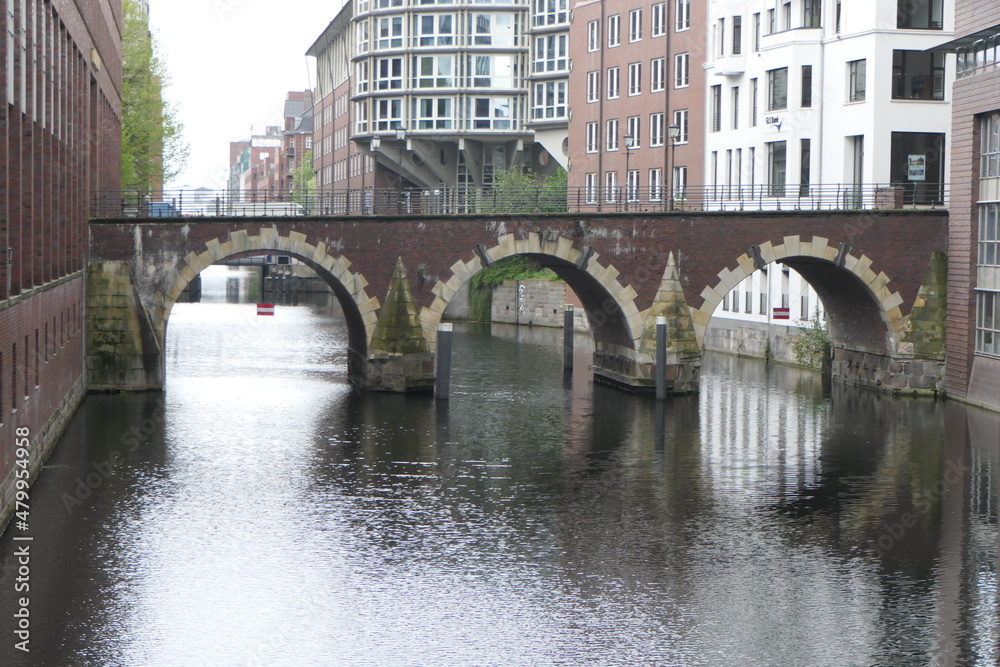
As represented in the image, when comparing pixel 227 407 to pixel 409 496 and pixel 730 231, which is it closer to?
pixel 409 496

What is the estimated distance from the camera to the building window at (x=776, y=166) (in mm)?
62031

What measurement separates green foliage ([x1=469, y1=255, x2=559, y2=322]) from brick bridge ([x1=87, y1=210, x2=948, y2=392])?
36.8 m

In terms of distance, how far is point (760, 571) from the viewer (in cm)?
2497

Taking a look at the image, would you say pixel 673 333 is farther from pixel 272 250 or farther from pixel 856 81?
pixel 856 81

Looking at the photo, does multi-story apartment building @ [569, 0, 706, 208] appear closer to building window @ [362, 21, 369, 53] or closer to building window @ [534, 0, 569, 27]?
building window @ [534, 0, 569, 27]

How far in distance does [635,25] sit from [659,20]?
2.86 m

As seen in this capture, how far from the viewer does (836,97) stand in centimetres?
5809

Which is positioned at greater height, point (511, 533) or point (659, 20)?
point (659, 20)

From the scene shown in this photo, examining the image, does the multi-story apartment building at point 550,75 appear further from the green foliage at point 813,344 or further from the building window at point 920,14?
the building window at point 920,14

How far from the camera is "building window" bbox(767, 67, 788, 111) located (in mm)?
61250

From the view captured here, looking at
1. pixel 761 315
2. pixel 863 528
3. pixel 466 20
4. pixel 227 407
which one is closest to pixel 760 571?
pixel 863 528

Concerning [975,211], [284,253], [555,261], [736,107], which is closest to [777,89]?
[736,107]

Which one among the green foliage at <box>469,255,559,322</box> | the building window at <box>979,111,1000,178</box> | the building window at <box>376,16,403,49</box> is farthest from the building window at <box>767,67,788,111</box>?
the building window at <box>376,16,403,49</box>

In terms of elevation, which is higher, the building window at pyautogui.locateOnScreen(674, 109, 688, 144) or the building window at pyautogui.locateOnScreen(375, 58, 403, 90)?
the building window at pyautogui.locateOnScreen(375, 58, 403, 90)
